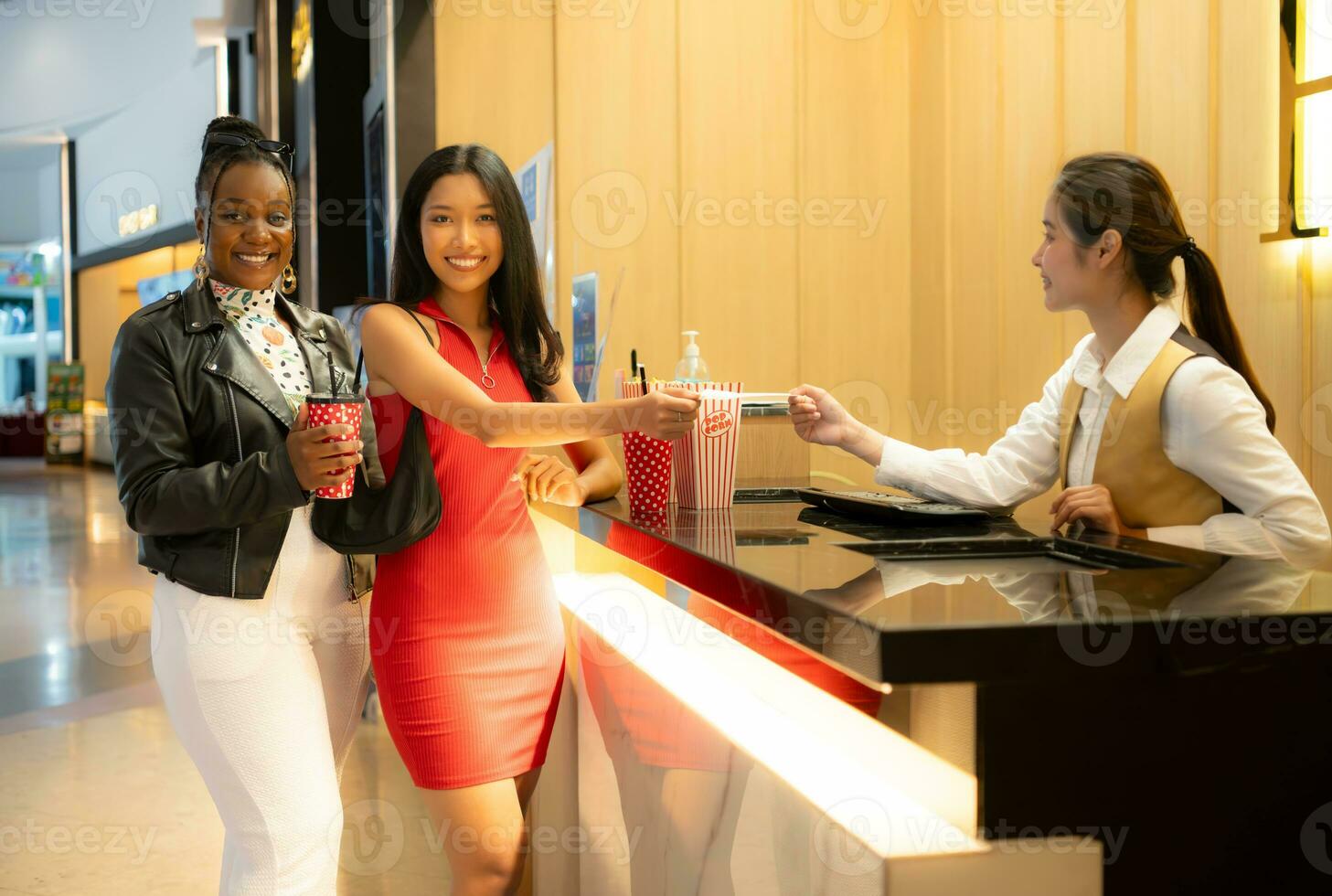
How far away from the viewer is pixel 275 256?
1781 mm

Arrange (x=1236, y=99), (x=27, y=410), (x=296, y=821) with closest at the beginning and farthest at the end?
(x=296, y=821) → (x=1236, y=99) → (x=27, y=410)

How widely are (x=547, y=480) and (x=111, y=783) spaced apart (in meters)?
2.95

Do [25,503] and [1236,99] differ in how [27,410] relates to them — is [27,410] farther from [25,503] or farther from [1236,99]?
[1236,99]

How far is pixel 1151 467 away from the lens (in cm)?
194

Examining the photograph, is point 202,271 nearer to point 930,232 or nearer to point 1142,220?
point 1142,220

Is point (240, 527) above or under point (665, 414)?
under

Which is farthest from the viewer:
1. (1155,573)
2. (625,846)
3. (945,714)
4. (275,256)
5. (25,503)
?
(25,503)

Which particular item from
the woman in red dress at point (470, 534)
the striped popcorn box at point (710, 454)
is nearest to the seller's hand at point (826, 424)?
the striped popcorn box at point (710, 454)

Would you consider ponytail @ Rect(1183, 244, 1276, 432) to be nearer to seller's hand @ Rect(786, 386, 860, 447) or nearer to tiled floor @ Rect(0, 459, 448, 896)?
seller's hand @ Rect(786, 386, 860, 447)

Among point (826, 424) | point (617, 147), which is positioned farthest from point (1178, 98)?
point (617, 147)

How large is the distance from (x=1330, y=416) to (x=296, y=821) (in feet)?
8.46

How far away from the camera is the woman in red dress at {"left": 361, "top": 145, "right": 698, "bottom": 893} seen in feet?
5.89

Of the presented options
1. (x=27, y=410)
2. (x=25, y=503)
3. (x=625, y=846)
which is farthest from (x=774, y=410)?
(x=27, y=410)

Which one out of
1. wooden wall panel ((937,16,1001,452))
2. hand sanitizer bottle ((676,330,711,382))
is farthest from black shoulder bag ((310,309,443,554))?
wooden wall panel ((937,16,1001,452))
